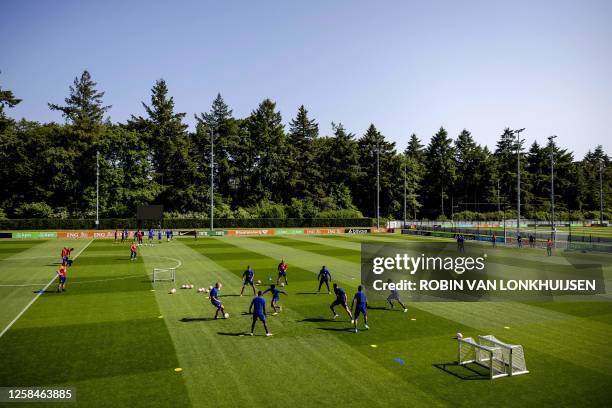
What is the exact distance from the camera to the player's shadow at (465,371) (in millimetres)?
11834

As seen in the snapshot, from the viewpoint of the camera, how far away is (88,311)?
19016 millimetres

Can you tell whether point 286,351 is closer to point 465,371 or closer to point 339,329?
point 339,329

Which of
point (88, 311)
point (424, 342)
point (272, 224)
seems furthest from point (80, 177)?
point (424, 342)

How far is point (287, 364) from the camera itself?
12.6 m

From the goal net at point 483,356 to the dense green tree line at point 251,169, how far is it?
2465 inches

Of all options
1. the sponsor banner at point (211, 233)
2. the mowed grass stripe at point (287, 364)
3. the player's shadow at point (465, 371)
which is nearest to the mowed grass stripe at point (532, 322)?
the player's shadow at point (465, 371)

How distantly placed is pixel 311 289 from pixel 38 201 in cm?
7582

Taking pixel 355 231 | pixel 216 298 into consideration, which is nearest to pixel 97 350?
pixel 216 298

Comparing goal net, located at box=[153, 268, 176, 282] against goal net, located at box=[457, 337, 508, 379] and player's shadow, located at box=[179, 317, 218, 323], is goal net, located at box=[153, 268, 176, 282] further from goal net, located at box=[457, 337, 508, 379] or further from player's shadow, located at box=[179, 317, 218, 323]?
goal net, located at box=[457, 337, 508, 379]

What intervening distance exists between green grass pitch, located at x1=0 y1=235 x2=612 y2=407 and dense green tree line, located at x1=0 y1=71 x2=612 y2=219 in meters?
53.7

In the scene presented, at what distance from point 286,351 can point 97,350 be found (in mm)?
6206

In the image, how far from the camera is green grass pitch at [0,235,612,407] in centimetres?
1059

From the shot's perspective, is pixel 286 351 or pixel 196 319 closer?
pixel 286 351

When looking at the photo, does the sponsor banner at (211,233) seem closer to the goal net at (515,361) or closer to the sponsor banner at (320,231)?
the sponsor banner at (320,231)
